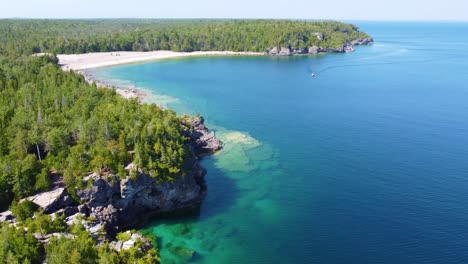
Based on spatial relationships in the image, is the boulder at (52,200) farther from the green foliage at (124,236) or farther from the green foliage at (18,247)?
the green foliage at (124,236)

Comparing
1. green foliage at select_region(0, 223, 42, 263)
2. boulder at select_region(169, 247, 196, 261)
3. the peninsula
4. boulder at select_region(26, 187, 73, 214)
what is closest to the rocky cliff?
boulder at select_region(26, 187, 73, 214)

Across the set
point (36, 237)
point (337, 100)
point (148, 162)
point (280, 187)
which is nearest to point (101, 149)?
point (148, 162)

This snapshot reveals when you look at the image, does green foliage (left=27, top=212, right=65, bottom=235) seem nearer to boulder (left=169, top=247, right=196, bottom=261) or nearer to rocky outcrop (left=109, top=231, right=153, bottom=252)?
rocky outcrop (left=109, top=231, right=153, bottom=252)

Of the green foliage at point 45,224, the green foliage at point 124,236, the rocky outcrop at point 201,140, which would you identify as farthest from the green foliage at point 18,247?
the rocky outcrop at point 201,140

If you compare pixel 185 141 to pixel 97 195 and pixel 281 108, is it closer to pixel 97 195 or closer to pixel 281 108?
pixel 97 195

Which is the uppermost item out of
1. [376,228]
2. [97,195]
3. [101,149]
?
[101,149]

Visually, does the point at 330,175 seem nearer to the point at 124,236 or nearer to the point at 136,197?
the point at 136,197
